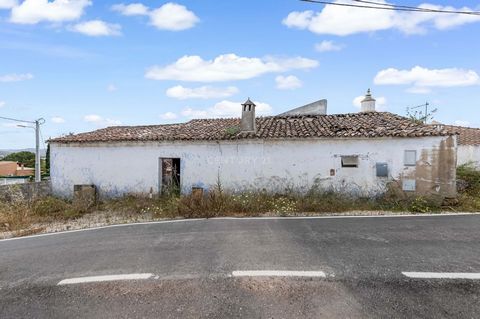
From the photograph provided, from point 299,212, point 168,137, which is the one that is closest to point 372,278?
point 299,212

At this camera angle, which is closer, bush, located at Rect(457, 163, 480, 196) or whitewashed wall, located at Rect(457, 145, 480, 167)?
bush, located at Rect(457, 163, 480, 196)

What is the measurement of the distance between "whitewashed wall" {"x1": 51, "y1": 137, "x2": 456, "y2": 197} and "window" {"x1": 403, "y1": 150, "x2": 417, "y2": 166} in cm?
14

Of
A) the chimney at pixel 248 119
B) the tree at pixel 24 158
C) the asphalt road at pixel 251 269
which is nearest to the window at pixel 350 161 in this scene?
the chimney at pixel 248 119

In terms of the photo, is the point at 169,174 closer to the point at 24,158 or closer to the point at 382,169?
the point at 382,169

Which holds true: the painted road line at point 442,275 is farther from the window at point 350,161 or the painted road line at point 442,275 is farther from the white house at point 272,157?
the window at point 350,161

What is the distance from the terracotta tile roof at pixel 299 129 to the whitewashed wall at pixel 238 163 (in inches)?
10.9

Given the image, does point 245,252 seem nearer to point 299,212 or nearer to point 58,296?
point 58,296

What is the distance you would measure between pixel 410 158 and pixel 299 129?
4588 mm

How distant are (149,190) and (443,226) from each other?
11.5 meters

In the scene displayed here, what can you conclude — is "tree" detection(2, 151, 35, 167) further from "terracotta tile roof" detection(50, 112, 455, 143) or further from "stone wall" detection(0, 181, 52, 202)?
"terracotta tile roof" detection(50, 112, 455, 143)

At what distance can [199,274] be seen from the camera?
17.1 feet

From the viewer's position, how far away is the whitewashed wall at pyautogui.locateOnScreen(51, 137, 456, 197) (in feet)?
43.5

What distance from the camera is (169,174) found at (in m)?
15.9

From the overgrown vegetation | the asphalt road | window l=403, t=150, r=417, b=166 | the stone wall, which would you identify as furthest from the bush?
the stone wall
